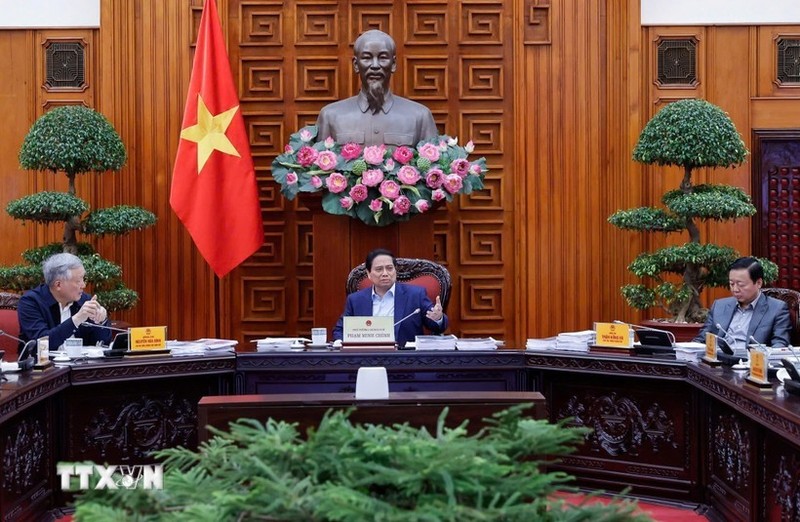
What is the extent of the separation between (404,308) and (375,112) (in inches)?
63.7

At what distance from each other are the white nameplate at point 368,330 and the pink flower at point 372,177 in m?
1.30

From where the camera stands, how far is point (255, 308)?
21.0 ft

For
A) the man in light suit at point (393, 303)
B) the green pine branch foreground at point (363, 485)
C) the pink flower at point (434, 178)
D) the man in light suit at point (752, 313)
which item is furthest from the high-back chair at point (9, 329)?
the green pine branch foreground at point (363, 485)

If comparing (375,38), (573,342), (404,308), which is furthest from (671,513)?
(375,38)

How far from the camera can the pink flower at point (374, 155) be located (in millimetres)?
5227

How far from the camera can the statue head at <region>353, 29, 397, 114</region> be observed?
5.55 meters

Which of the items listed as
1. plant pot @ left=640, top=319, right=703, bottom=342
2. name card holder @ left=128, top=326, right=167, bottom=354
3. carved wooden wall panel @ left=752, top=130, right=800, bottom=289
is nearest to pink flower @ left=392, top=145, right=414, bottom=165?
plant pot @ left=640, top=319, right=703, bottom=342

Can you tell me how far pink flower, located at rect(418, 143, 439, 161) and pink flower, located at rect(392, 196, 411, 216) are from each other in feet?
0.91

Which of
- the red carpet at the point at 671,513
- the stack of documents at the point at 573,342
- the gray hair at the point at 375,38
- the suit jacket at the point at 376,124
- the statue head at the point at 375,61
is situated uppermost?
the gray hair at the point at 375,38

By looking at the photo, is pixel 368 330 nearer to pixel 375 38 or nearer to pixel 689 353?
pixel 689 353

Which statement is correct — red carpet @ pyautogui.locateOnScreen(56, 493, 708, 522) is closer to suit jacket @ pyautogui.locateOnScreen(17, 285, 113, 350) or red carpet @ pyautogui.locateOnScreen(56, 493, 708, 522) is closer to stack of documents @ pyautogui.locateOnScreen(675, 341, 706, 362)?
stack of documents @ pyautogui.locateOnScreen(675, 341, 706, 362)

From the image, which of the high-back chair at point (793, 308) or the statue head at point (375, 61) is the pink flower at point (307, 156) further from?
the high-back chair at point (793, 308)

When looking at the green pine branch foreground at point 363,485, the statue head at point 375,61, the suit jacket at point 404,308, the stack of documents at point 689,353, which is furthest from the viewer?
the statue head at point 375,61

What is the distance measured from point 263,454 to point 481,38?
17.9 feet
